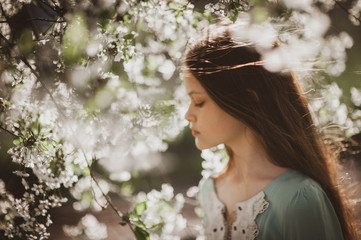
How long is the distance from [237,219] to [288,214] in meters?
0.16

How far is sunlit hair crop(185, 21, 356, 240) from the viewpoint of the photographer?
2.87ft

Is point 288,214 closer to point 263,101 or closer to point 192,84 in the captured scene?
point 263,101

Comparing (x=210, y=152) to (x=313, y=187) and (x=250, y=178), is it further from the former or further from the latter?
(x=313, y=187)

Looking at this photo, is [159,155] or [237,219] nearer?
[237,219]

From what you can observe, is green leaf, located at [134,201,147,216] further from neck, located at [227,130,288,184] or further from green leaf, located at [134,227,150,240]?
neck, located at [227,130,288,184]

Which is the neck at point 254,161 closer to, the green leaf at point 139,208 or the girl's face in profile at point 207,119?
the girl's face in profile at point 207,119

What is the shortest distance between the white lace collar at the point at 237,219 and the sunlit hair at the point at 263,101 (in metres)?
0.14

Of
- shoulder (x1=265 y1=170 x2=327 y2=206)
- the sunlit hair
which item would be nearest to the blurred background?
the sunlit hair

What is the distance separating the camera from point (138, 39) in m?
1.23

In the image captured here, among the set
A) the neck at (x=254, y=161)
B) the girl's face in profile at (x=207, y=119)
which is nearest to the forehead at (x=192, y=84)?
the girl's face in profile at (x=207, y=119)

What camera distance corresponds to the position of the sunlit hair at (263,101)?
874mm

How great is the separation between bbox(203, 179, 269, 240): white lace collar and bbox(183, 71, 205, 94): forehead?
326mm

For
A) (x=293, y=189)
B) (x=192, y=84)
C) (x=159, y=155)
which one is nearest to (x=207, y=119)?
(x=192, y=84)

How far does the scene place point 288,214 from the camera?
0.79 metres
